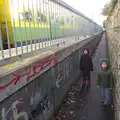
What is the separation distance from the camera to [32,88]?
4.92m

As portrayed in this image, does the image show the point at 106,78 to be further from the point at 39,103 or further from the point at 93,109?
the point at 39,103

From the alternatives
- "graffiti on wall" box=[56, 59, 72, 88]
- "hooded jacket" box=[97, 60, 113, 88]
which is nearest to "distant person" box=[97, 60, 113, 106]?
"hooded jacket" box=[97, 60, 113, 88]

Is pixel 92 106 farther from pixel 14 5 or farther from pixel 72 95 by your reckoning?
pixel 14 5

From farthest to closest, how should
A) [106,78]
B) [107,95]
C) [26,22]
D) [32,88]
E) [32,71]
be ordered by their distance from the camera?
[107,95] < [106,78] < [26,22] < [32,88] < [32,71]

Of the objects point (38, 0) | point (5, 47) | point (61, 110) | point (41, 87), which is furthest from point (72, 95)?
point (5, 47)

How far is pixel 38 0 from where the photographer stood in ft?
19.3

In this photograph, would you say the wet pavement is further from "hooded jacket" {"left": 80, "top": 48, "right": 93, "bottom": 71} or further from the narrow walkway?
"hooded jacket" {"left": 80, "top": 48, "right": 93, "bottom": 71}

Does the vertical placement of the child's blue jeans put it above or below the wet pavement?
above

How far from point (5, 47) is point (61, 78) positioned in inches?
140

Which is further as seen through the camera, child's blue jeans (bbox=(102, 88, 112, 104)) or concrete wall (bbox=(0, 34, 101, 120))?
child's blue jeans (bbox=(102, 88, 112, 104))

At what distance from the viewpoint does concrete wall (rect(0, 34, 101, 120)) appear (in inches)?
146

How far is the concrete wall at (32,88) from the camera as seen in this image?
3.70m

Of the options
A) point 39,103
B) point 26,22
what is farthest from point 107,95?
point 26,22

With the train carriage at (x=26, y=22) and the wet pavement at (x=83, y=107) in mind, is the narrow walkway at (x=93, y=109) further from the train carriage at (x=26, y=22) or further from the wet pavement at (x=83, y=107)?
the train carriage at (x=26, y=22)
